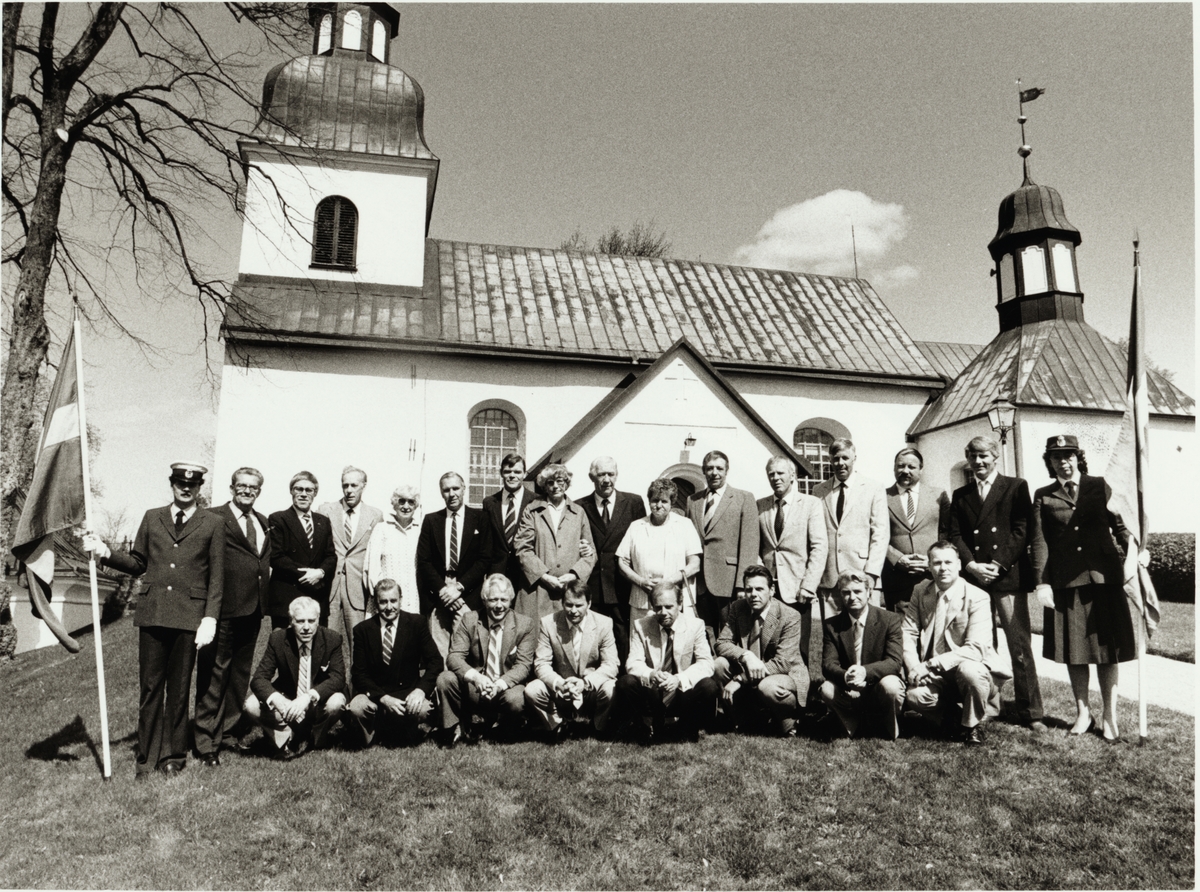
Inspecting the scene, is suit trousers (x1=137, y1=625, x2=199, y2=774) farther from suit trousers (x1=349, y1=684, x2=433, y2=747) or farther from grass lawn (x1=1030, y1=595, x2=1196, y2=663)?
Result: grass lawn (x1=1030, y1=595, x2=1196, y2=663)

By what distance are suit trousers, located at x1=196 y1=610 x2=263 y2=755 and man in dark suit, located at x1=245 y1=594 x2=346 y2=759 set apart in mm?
224

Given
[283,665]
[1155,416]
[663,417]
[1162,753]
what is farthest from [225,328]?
[1155,416]

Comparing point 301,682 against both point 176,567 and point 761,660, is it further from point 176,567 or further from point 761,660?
point 761,660

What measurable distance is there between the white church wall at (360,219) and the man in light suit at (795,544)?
1237cm

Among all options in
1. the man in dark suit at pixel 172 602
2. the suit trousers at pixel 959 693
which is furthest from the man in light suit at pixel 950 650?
the man in dark suit at pixel 172 602

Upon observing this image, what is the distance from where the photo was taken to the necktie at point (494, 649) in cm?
600

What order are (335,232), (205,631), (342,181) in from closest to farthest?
(205,631) → (335,232) → (342,181)

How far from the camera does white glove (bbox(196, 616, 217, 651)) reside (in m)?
5.35

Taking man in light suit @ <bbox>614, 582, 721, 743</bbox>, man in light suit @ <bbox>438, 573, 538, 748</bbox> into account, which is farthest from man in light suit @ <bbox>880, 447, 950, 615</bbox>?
man in light suit @ <bbox>438, 573, 538, 748</bbox>

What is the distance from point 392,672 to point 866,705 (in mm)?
3307

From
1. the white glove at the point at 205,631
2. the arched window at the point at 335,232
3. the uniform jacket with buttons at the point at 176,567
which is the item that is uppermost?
the arched window at the point at 335,232

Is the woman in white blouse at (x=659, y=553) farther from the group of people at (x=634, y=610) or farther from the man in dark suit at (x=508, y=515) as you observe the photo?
the man in dark suit at (x=508, y=515)

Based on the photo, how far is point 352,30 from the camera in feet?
62.6

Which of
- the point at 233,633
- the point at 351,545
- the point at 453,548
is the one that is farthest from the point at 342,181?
the point at 233,633
